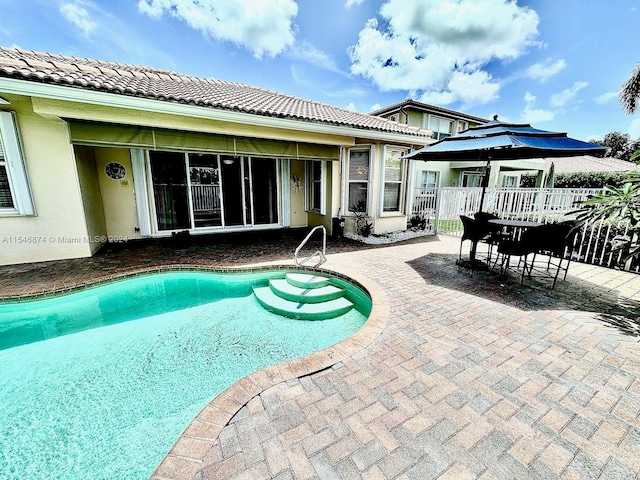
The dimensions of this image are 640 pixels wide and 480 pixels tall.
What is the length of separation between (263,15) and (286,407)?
1318 centimetres

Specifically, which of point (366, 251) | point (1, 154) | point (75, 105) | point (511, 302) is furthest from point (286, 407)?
point (1, 154)

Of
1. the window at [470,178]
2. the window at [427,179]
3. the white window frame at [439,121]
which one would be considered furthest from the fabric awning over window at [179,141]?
the window at [470,178]

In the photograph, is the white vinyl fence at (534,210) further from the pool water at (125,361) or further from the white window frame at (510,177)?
the white window frame at (510,177)

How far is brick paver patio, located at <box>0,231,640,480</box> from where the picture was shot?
1.70m

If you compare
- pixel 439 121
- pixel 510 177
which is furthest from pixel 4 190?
pixel 510 177

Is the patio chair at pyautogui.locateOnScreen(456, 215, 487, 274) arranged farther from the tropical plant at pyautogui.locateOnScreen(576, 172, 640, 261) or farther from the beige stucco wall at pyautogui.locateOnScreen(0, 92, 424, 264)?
the beige stucco wall at pyautogui.locateOnScreen(0, 92, 424, 264)

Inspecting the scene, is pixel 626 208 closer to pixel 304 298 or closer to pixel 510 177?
pixel 304 298

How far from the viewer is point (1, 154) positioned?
212 inches

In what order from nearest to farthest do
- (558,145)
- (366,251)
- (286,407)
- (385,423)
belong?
(385,423)
(286,407)
(558,145)
(366,251)

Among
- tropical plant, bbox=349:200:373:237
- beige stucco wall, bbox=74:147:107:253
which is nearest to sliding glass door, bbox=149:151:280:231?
beige stucco wall, bbox=74:147:107:253

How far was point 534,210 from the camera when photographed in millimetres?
7781

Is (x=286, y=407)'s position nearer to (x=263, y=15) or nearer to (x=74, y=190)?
(x=74, y=190)

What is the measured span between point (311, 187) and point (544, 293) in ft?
25.0

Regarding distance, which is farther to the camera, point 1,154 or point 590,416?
point 1,154
